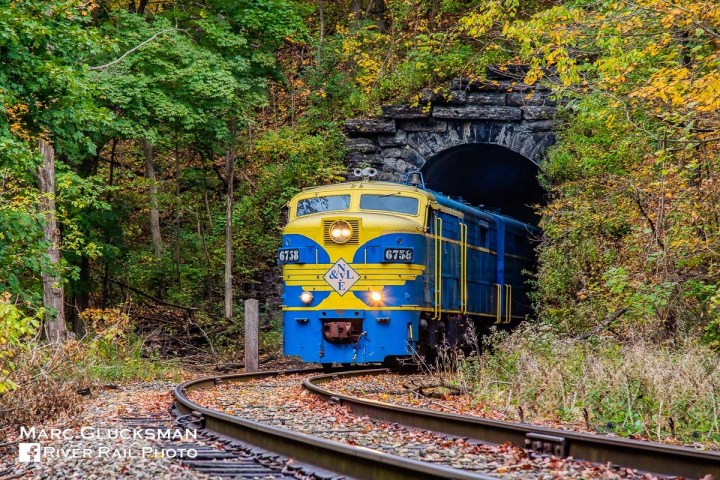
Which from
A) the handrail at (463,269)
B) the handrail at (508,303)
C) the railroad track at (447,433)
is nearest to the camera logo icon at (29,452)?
the railroad track at (447,433)

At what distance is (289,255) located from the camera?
15555mm

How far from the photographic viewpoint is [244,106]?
22.2 meters

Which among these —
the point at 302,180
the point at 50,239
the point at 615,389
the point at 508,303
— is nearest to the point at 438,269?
the point at 508,303

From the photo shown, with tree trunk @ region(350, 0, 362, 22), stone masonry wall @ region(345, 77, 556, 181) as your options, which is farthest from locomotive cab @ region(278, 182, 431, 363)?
tree trunk @ region(350, 0, 362, 22)

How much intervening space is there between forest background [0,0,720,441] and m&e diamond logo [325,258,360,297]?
247 cm

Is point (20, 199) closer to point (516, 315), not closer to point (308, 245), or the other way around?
point (308, 245)

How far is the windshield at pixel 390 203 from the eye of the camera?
15.5 meters

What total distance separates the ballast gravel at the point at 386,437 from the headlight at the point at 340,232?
3.11 m

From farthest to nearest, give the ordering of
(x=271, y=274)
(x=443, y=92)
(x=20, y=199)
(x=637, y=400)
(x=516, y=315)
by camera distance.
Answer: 1. (x=271, y=274)
2. (x=443, y=92)
3. (x=516, y=315)
4. (x=20, y=199)
5. (x=637, y=400)

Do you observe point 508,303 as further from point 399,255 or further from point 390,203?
point 399,255

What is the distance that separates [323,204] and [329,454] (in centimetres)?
999

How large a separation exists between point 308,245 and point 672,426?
840 centimetres

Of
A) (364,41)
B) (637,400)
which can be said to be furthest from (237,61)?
(637,400)

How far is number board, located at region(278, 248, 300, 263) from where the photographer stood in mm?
15422
